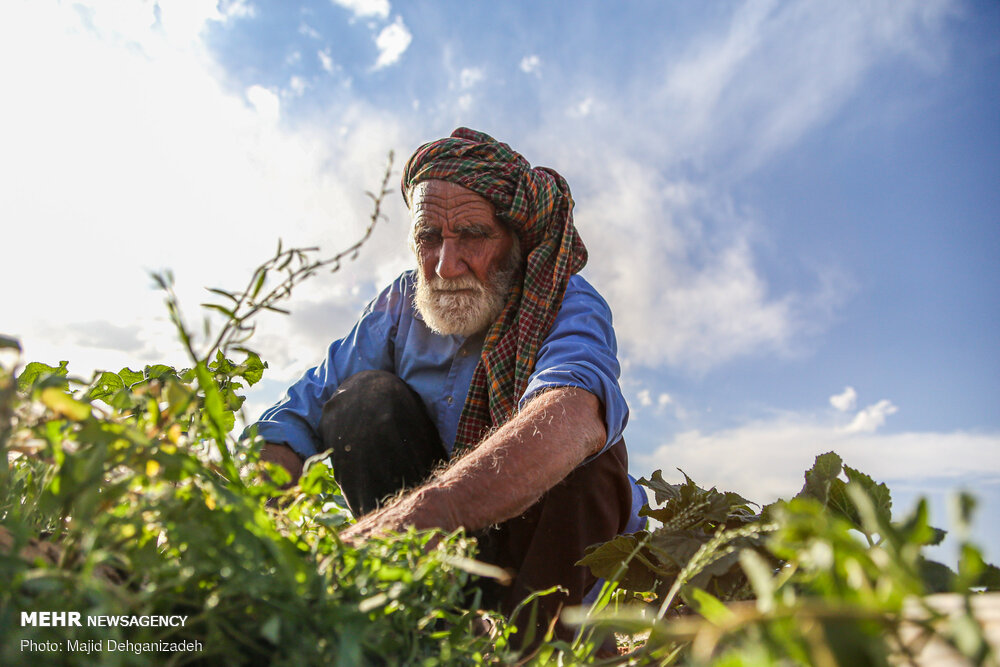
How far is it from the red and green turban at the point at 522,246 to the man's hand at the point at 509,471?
68 centimetres

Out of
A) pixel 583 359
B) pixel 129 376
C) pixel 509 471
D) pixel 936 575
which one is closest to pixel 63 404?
pixel 936 575

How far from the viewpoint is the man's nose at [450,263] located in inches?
126

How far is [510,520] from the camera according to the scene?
2.50 metres

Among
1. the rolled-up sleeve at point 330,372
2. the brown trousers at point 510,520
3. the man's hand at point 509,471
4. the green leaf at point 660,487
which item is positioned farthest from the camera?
the rolled-up sleeve at point 330,372

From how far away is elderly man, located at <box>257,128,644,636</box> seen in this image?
5.75ft

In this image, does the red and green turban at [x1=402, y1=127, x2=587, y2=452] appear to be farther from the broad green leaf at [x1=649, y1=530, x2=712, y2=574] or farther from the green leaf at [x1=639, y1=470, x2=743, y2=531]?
the broad green leaf at [x1=649, y1=530, x2=712, y2=574]

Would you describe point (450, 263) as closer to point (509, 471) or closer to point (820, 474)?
point (509, 471)

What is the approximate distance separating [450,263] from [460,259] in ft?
0.22

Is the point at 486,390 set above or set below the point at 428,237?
below

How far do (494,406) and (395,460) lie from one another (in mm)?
482

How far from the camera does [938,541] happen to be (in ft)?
3.07

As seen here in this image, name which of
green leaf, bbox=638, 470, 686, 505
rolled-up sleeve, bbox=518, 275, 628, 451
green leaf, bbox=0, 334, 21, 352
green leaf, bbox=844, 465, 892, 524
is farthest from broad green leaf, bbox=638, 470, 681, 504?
green leaf, bbox=0, 334, 21, 352

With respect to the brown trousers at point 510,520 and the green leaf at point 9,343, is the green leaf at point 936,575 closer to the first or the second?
the green leaf at point 9,343

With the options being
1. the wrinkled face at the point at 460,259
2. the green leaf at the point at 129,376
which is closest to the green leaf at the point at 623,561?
the green leaf at the point at 129,376
